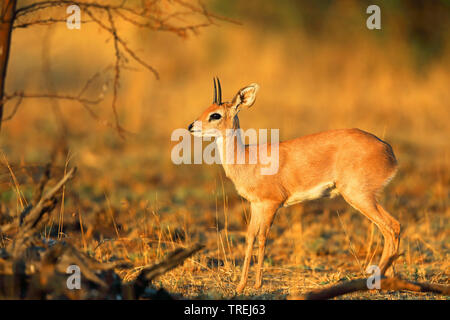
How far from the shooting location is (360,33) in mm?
21656

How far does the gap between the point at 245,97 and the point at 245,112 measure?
9.26 m

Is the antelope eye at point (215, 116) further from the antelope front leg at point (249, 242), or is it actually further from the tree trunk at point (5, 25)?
the tree trunk at point (5, 25)

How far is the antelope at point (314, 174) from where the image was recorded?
612cm

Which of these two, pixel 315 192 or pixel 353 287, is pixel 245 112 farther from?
pixel 353 287

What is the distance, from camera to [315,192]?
6.28 metres

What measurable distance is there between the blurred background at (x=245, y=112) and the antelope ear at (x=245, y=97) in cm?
103

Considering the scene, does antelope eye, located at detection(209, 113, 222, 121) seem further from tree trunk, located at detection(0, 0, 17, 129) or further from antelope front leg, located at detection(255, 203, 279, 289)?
tree trunk, located at detection(0, 0, 17, 129)

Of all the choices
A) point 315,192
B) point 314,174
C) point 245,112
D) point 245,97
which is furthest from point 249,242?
point 245,112

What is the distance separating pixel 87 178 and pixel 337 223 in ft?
15.6

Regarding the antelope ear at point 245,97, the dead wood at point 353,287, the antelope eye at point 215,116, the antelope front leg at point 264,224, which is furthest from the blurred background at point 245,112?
the dead wood at point 353,287

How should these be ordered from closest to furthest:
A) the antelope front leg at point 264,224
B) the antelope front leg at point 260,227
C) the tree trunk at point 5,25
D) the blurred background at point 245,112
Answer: the tree trunk at point 5,25 < the antelope front leg at point 260,227 < the antelope front leg at point 264,224 < the blurred background at point 245,112

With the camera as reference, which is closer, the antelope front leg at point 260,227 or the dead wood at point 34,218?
the dead wood at point 34,218

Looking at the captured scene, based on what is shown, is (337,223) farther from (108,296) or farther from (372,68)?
(372,68)

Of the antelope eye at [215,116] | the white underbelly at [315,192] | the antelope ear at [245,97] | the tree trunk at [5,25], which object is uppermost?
the tree trunk at [5,25]
